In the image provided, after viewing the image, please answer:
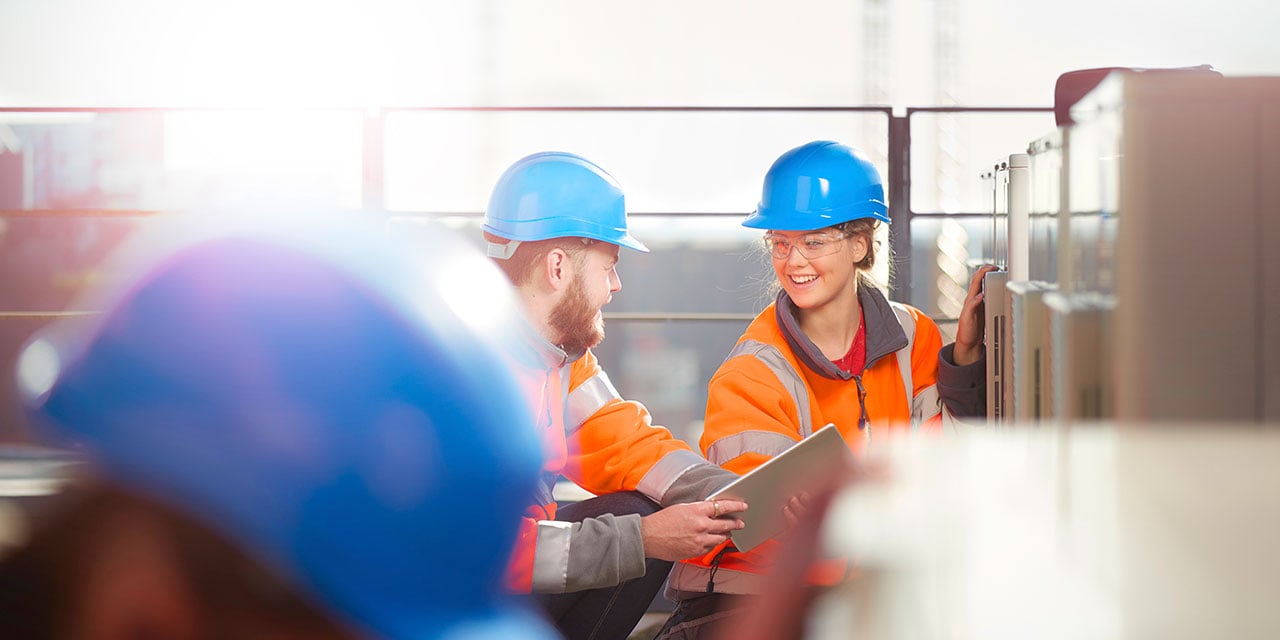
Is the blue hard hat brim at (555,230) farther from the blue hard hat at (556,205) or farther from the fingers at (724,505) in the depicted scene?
the fingers at (724,505)

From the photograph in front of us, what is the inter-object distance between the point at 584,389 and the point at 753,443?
40 centimetres

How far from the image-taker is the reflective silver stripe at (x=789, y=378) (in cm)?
275

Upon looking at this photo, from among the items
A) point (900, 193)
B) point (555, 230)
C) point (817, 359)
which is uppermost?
point (900, 193)

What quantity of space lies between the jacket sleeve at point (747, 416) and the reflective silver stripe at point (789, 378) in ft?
0.06

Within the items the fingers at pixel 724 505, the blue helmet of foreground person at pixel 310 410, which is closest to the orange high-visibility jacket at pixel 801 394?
the fingers at pixel 724 505

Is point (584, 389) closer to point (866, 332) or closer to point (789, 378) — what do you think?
point (789, 378)

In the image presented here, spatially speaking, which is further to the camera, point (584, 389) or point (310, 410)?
point (584, 389)

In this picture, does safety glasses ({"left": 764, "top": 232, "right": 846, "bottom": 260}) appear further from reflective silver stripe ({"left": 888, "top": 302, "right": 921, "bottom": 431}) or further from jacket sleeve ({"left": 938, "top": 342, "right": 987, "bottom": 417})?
jacket sleeve ({"left": 938, "top": 342, "right": 987, "bottom": 417})

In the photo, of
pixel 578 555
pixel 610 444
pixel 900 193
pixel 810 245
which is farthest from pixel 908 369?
pixel 900 193

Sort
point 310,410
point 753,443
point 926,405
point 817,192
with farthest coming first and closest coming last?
point 817,192, point 926,405, point 753,443, point 310,410

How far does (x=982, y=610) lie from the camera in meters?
0.77

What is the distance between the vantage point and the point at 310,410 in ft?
2.26

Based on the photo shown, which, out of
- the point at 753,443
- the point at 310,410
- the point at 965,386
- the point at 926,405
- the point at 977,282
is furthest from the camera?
the point at 926,405

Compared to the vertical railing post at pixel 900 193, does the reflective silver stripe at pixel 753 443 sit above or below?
below
